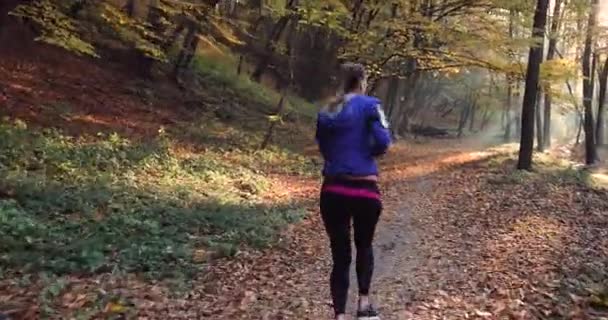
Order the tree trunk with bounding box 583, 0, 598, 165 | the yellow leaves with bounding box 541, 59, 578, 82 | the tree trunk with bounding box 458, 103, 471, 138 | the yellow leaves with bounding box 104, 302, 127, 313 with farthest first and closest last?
the tree trunk with bounding box 458, 103, 471, 138 < the tree trunk with bounding box 583, 0, 598, 165 < the yellow leaves with bounding box 541, 59, 578, 82 < the yellow leaves with bounding box 104, 302, 127, 313

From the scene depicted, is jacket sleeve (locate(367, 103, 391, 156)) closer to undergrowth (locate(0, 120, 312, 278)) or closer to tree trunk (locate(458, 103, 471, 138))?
undergrowth (locate(0, 120, 312, 278))

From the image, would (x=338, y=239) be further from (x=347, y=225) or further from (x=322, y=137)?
(x=322, y=137)

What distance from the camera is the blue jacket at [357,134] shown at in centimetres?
503

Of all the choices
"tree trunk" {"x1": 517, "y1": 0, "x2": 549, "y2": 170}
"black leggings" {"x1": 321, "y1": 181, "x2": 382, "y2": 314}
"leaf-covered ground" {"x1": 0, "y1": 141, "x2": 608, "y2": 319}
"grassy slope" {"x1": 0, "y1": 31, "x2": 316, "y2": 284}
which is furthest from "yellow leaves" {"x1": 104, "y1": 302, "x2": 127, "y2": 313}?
"tree trunk" {"x1": 517, "y1": 0, "x2": 549, "y2": 170}

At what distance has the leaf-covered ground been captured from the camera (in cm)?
638

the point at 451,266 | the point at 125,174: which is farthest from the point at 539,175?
the point at 125,174

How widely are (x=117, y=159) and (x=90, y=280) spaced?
6859mm

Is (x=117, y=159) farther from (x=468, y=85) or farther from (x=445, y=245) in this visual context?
(x=468, y=85)

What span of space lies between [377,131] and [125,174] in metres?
8.89

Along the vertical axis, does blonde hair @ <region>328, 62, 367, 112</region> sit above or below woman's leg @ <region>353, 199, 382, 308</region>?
above

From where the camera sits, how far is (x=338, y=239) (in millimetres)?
5230

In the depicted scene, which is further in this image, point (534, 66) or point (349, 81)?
point (534, 66)

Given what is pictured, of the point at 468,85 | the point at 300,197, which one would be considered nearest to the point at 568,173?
the point at 300,197

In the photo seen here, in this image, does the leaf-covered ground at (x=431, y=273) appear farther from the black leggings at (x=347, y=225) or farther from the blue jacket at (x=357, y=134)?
the blue jacket at (x=357, y=134)
